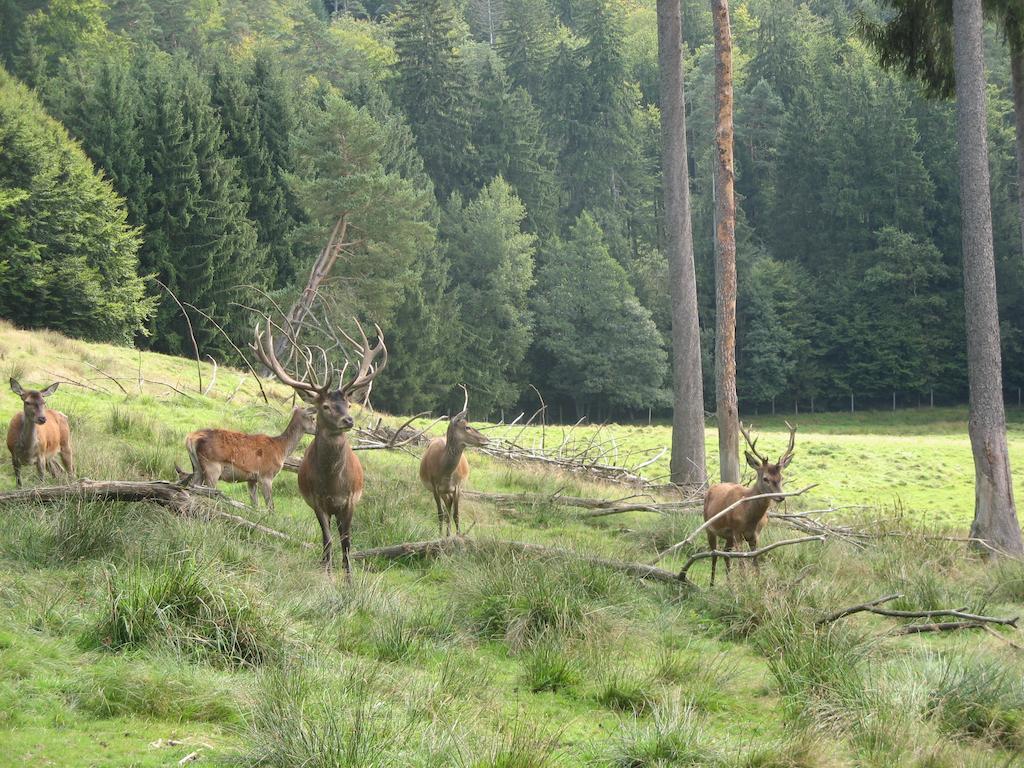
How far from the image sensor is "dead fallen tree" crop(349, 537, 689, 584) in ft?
26.0

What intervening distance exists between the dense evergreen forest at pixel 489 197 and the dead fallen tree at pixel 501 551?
25630 millimetres

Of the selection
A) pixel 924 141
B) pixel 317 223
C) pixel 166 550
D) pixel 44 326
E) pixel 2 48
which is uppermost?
pixel 2 48

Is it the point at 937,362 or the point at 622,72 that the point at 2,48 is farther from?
the point at 937,362

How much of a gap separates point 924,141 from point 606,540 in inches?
1992

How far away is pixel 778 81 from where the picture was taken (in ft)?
216

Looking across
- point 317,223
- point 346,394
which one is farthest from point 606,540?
point 317,223

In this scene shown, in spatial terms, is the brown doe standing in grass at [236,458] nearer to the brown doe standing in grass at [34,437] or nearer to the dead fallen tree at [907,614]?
the brown doe standing in grass at [34,437]

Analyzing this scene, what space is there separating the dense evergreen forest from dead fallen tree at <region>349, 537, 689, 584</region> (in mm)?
25630

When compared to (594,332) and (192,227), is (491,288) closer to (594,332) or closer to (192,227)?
(594,332)

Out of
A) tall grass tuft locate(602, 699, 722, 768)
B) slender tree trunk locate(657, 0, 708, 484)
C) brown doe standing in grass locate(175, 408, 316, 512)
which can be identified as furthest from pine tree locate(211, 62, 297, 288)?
tall grass tuft locate(602, 699, 722, 768)

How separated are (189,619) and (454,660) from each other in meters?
1.50

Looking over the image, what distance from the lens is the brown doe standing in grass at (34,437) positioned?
33.8 feet

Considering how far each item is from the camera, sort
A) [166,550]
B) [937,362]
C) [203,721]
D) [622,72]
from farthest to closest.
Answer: [622,72] < [937,362] < [166,550] < [203,721]

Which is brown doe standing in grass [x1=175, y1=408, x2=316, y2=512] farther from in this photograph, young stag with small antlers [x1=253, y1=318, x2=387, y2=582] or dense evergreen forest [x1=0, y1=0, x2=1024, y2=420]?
dense evergreen forest [x1=0, y1=0, x2=1024, y2=420]
